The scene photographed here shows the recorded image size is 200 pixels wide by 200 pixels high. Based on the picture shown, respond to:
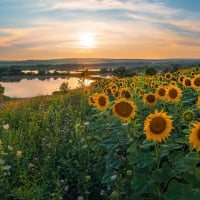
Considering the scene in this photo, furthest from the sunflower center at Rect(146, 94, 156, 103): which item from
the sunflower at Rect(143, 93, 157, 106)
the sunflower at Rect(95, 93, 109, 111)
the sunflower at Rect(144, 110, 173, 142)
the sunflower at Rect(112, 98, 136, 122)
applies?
the sunflower at Rect(144, 110, 173, 142)

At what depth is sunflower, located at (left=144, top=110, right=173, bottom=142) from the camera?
151 inches

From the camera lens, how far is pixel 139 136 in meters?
4.86

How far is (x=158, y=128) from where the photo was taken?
3861mm

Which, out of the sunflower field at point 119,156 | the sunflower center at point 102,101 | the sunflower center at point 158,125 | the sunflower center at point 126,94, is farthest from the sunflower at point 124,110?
the sunflower center at point 126,94

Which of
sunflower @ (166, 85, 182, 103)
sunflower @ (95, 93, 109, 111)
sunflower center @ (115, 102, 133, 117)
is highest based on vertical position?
sunflower @ (166, 85, 182, 103)

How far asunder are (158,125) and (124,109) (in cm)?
98

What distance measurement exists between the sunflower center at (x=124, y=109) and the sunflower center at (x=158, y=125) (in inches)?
34.4

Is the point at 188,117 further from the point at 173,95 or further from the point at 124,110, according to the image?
the point at 173,95

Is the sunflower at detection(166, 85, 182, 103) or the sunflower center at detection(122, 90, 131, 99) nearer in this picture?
the sunflower at detection(166, 85, 182, 103)

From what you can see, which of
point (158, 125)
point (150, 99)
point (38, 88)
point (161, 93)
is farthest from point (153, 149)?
point (38, 88)

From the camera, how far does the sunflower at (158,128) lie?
3.85 metres

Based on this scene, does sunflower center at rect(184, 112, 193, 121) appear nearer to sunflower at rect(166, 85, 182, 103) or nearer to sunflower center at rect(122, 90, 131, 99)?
sunflower at rect(166, 85, 182, 103)

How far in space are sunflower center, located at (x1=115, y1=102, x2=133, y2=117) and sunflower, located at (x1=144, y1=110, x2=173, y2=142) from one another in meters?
0.88

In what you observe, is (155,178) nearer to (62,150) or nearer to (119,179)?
(119,179)
